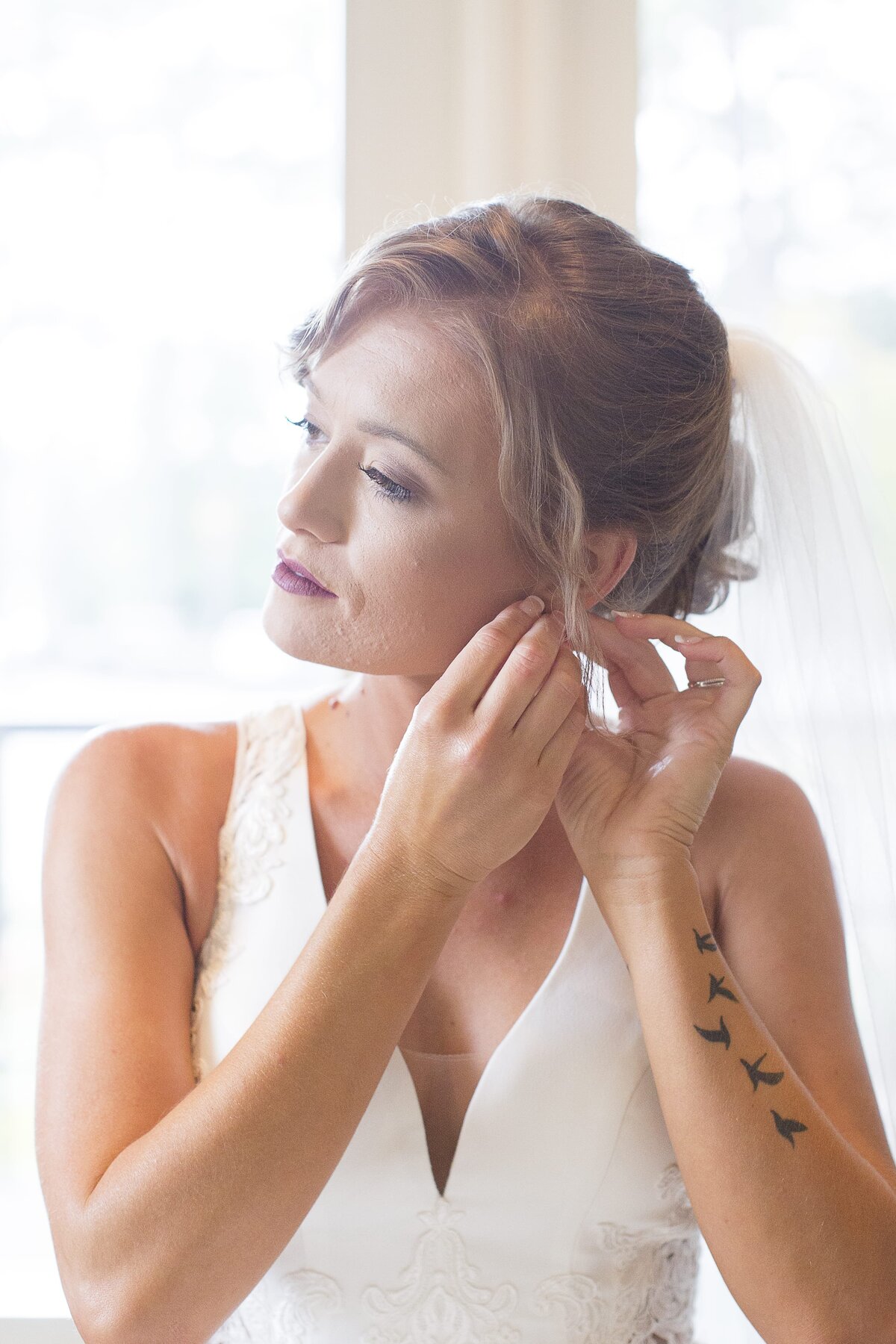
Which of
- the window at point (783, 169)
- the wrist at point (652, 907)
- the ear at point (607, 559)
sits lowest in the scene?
the wrist at point (652, 907)

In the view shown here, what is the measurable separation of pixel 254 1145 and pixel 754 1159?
0.44 meters

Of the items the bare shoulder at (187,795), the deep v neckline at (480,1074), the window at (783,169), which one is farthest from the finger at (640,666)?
the window at (783,169)

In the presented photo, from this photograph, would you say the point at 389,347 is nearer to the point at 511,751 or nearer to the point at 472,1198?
the point at 511,751

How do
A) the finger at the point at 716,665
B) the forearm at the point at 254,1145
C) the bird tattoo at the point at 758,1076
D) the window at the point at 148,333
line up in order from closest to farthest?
1. the forearm at the point at 254,1145
2. the bird tattoo at the point at 758,1076
3. the finger at the point at 716,665
4. the window at the point at 148,333

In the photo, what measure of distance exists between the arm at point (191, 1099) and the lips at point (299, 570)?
27cm

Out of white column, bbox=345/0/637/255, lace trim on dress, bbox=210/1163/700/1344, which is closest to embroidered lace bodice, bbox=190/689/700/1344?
lace trim on dress, bbox=210/1163/700/1344

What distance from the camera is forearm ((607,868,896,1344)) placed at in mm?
973

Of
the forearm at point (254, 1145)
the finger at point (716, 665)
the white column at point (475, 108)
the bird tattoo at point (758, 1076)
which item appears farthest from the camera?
the white column at point (475, 108)

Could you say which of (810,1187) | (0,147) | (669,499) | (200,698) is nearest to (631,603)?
(669,499)

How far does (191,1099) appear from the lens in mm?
956

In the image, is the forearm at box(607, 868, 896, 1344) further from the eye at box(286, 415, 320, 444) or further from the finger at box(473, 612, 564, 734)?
the eye at box(286, 415, 320, 444)

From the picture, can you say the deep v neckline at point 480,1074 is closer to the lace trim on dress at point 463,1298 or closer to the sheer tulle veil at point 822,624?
the lace trim on dress at point 463,1298

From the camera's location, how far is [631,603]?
1.30 meters

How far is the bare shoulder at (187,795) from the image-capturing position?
1217 millimetres
